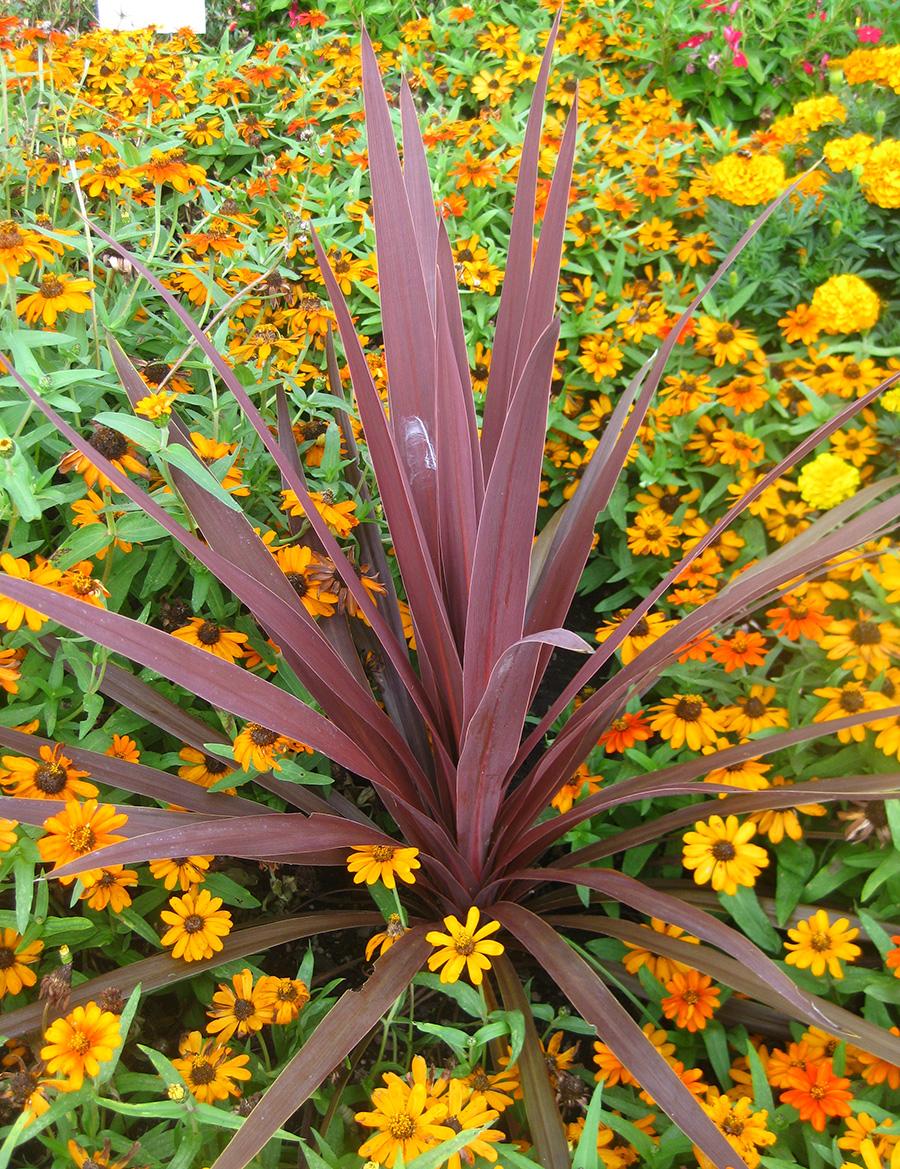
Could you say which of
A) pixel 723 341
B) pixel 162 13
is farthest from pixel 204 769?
pixel 162 13

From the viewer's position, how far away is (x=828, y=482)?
1237mm

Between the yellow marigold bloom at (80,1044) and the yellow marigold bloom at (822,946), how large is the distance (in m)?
0.60

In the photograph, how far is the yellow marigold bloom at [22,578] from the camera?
91 cm

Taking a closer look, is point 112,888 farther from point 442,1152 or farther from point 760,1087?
point 760,1087

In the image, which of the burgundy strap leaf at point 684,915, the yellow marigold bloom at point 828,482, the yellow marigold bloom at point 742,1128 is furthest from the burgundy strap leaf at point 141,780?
the yellow marigold bloom at point 828,482

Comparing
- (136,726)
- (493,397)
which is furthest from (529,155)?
(136,726)

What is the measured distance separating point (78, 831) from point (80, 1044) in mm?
174

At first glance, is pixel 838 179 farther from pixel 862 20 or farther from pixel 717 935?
pixel 717 935

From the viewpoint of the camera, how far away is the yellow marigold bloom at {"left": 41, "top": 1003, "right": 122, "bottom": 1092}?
0.73m

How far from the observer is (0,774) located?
3.03 feet

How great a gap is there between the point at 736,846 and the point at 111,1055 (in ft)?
1.94

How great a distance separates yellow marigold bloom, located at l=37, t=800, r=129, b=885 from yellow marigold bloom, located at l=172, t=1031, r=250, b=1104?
7.0 inches

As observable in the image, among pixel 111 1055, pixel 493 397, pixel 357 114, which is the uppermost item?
pixel 357 114

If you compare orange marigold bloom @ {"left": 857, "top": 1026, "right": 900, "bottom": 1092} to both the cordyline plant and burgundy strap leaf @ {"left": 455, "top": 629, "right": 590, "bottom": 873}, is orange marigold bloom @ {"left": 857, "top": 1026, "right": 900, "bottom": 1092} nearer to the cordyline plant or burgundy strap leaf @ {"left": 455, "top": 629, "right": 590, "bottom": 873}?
the cordyline plant
